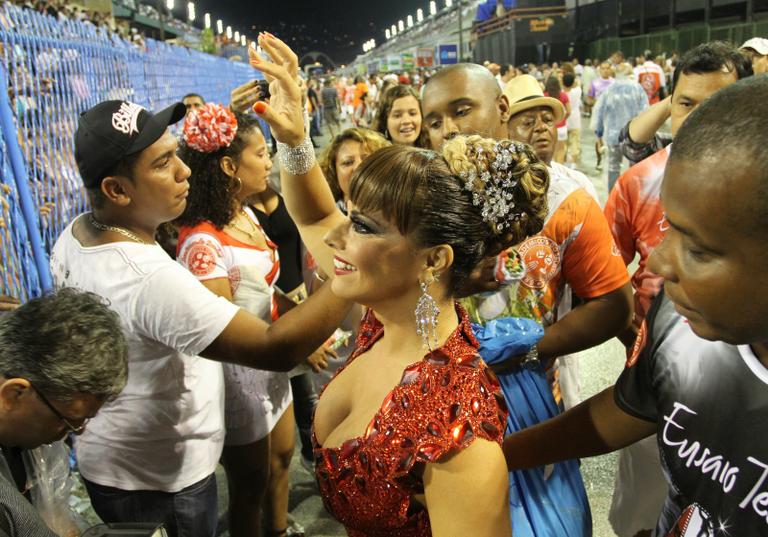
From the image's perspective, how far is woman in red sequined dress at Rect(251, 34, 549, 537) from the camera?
1241 millimetres

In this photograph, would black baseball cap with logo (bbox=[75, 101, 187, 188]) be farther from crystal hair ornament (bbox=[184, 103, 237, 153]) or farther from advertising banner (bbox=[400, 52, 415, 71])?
advertising banner (bbox=[400, 52, 415, 71])

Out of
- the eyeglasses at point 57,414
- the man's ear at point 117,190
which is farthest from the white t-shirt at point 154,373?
the eyeglasses at point 57,414

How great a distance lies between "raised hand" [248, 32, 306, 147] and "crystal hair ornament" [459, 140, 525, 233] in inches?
24.4

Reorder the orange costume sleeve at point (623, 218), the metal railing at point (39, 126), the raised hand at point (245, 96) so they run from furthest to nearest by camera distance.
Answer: the metal railing at point (39, 126) → the raised hand at point (245, 96) → the orange costume sleeve at point (623, 218)

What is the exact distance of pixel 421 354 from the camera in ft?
4.84

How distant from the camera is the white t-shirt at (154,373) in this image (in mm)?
1862

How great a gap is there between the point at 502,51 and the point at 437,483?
4247cm

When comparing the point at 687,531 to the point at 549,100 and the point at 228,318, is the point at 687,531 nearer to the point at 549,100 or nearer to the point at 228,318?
the point at 228,318

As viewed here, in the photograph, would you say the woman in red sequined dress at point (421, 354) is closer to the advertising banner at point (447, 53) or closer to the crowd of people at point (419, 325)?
the crowd of people at point (419, 325)

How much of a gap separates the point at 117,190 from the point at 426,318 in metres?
1.18

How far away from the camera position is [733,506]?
107cm

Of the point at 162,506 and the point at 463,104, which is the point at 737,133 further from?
the point at 162,506

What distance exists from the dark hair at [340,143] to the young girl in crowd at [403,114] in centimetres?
63

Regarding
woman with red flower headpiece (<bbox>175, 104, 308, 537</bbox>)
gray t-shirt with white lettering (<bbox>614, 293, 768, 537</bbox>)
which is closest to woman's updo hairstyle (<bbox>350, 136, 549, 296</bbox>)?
gray t-shirt with white lettering (<bbox>614, 293, 768, 537</bbox>)
